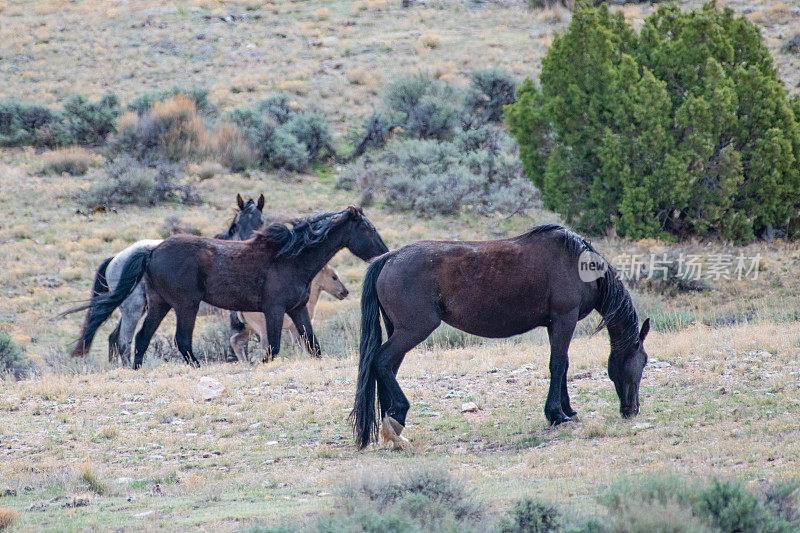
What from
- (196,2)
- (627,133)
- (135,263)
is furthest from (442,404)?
(196,2)

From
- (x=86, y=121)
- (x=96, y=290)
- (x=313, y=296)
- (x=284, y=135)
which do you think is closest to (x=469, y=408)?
(x=313, y=296)

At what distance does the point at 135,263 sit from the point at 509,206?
12782 mm

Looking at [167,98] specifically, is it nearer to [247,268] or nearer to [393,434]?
[247,268]

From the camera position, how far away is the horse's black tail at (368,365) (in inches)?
287

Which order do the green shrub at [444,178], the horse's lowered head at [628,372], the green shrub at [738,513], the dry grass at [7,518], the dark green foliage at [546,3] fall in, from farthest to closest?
1. the dark green foliage at [546,3]
2. the green shrub at [444,178]
3. the horse's lowered head at [628,372]
4. the dry grass at [7,518]
5. the green shrub at [738,513]

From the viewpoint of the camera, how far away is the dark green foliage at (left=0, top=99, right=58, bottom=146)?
26531 mm

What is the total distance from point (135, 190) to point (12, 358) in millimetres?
10440

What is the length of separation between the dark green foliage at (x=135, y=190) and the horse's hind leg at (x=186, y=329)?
38.1 ft

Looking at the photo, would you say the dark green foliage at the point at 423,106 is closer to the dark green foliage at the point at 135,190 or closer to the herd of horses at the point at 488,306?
the dark green foliage at the point at 135,190

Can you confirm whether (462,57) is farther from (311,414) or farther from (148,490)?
(148,490)

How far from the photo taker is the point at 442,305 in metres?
7.47

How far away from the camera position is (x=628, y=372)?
7695mm

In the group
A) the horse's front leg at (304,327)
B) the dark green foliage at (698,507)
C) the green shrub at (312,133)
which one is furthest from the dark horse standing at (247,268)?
the green shrub at (312,133)

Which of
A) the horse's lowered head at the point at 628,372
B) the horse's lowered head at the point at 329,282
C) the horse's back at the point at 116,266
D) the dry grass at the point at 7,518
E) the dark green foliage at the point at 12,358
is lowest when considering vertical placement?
the dark green foliage at the point at 12,358
